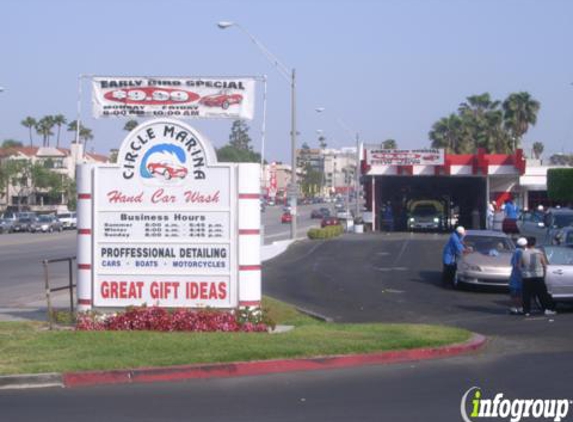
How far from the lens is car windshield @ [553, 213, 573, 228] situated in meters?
35.2

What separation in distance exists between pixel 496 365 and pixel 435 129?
3442 inches

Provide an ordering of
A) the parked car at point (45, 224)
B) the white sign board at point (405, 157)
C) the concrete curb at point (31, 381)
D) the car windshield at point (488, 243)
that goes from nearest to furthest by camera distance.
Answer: the concrete curb at point (31, 381), the car windshield at point (488, 243), the white sign board at point (405, 157), the parked car at point (45, 224)

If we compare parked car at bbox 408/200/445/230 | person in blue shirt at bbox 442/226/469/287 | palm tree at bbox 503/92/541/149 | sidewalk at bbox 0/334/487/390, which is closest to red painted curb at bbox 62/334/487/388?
sidewalk at bbox 0/334/487/390

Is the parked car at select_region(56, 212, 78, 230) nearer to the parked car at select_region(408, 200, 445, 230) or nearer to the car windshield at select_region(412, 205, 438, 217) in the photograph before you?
the parked car at select_region(408, 200, 445, 230)

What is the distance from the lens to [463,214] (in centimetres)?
7100

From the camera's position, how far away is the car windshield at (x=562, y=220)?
1388 inches

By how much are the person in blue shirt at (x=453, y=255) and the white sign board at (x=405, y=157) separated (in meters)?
34.2

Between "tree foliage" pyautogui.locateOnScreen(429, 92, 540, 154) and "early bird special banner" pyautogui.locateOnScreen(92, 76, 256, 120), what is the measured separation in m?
70.7

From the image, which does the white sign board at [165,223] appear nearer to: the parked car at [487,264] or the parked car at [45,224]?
the parked car at [487,264]

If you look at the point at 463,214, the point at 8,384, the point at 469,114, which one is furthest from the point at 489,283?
the point at 469,114

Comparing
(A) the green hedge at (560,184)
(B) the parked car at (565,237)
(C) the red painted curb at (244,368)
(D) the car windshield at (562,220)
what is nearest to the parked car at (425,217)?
(A) the green hedge at (560,184)

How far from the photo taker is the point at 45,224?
256 feet

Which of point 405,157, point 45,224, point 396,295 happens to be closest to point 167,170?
point 396,295

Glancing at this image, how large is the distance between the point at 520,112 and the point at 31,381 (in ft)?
260
